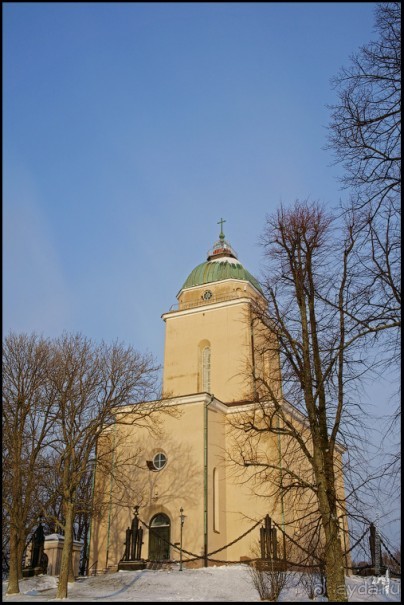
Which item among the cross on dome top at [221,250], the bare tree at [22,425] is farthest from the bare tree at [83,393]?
the cross on dome top at [221,250]

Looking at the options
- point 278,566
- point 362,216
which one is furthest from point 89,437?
point 362,216

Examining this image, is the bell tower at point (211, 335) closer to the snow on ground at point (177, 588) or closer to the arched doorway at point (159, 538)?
the arched doorway at point (159, 538)

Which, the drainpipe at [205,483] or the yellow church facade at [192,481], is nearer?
the drainpipe at [205,483]

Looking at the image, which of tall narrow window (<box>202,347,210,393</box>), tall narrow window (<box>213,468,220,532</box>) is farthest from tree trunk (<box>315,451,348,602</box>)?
tall narrow window (<box>202,347,210,393</box>)

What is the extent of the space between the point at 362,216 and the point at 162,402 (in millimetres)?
17916

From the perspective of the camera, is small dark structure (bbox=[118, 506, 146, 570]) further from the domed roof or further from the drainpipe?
the domed roof

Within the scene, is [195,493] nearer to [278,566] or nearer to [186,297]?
[278,566]

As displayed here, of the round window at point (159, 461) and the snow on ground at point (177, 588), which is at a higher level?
the round window at point (159, 461)

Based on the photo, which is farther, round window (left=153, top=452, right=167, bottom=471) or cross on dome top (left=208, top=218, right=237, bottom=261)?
cross on dome top (left=208, top=218, right=237, bottom=261)

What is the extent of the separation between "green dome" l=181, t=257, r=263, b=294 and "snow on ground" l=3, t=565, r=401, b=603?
1626 centimetres

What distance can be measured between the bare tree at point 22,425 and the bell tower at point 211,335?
912 cm

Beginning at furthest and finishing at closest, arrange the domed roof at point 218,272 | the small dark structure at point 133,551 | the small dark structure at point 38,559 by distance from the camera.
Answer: the domed roof at point 218,272
the small dark structure at point 38,559
the small dark structure at point 133,551

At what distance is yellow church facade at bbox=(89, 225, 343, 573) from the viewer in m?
24.2

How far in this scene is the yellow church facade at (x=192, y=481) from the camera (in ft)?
79.3
